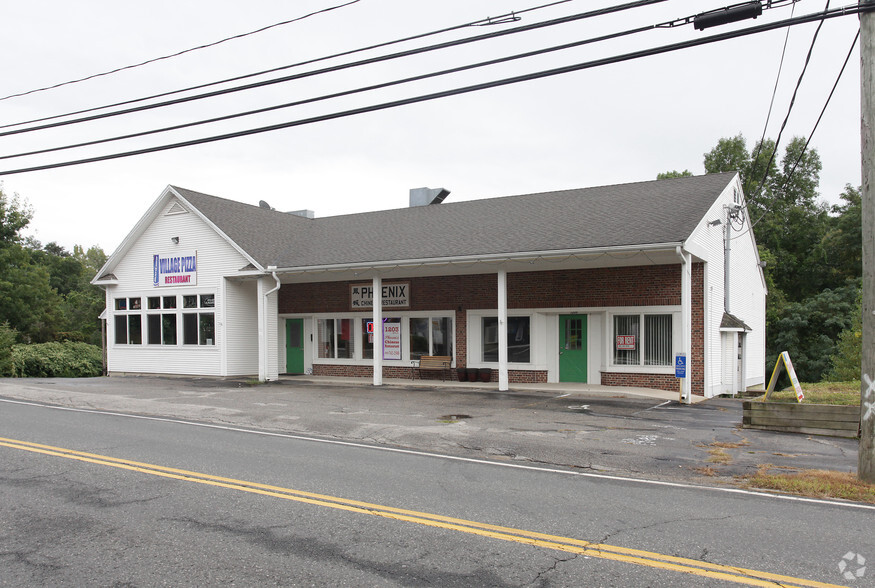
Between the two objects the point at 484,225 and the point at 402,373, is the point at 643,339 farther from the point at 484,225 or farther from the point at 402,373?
the point at 402,373

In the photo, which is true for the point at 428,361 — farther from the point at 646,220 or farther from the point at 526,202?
the point at 646,220

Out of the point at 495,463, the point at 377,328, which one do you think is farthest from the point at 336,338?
the point at 495,463

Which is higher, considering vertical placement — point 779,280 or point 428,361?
point 779,280

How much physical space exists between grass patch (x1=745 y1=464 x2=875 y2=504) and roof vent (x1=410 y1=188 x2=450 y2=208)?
65.2 ft

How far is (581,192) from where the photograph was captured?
22.8 metres

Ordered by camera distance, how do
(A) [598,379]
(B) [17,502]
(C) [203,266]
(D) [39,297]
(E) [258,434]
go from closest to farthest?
Answer: (B) [17,502] < (E) [258,434] < (A) [598,379] < (C) [203,266] < (D) [39,297]

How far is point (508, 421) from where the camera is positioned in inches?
523

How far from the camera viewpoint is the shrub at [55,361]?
3164 centimetres

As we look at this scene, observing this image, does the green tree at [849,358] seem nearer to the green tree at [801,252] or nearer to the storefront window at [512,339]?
the green tree at [801,252]

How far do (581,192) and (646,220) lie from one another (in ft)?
16.6

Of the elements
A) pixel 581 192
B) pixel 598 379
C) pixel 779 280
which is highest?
pixel 581 192

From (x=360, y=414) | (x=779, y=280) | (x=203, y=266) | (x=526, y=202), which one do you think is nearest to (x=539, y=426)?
(x=360, y=414)

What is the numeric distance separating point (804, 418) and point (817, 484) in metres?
4.45

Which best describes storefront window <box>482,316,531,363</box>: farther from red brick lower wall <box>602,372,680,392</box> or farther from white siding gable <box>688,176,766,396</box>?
white siding gable <box>688,176,766,396</box>
